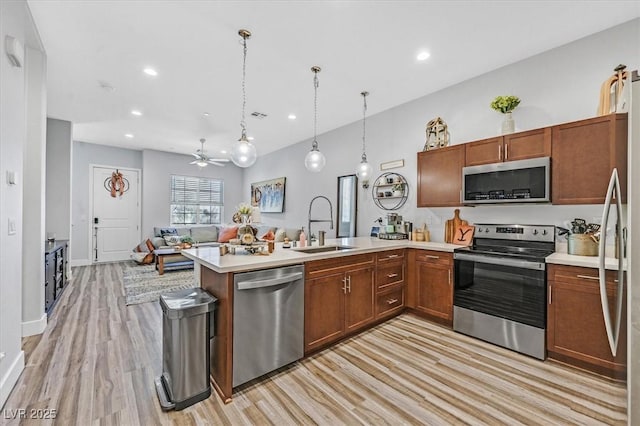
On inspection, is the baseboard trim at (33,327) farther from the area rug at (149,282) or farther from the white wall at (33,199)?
the area rug at (149,282)

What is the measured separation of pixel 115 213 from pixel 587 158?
9.03 meters

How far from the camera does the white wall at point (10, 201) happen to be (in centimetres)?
182

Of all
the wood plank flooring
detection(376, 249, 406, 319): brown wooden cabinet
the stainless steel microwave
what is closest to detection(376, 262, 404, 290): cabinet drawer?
detection(376, 249, 406, 319): brown wooden cabinet

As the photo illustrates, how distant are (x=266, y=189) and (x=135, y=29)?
5219 millimetres

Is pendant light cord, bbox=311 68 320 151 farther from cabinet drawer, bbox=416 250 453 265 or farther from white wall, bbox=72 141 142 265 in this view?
white wall, bbox=72 141 142 265

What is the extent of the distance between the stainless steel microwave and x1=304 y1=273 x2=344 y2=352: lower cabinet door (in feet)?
5.89

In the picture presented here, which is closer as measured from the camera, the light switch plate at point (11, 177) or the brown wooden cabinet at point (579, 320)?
the light switch plate at point (11, 177)

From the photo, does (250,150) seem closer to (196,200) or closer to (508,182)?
(508,182)

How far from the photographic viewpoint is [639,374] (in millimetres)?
1472

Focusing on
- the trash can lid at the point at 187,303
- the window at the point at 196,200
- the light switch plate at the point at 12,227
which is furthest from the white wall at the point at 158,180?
the trash can lid at the point at 187,303

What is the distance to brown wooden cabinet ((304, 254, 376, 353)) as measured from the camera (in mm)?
2441

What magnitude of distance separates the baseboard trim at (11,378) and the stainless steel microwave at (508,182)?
418cm

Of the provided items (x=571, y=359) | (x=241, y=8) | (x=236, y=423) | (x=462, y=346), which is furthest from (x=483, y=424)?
(x=241, y=8)

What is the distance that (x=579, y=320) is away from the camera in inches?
88.8
